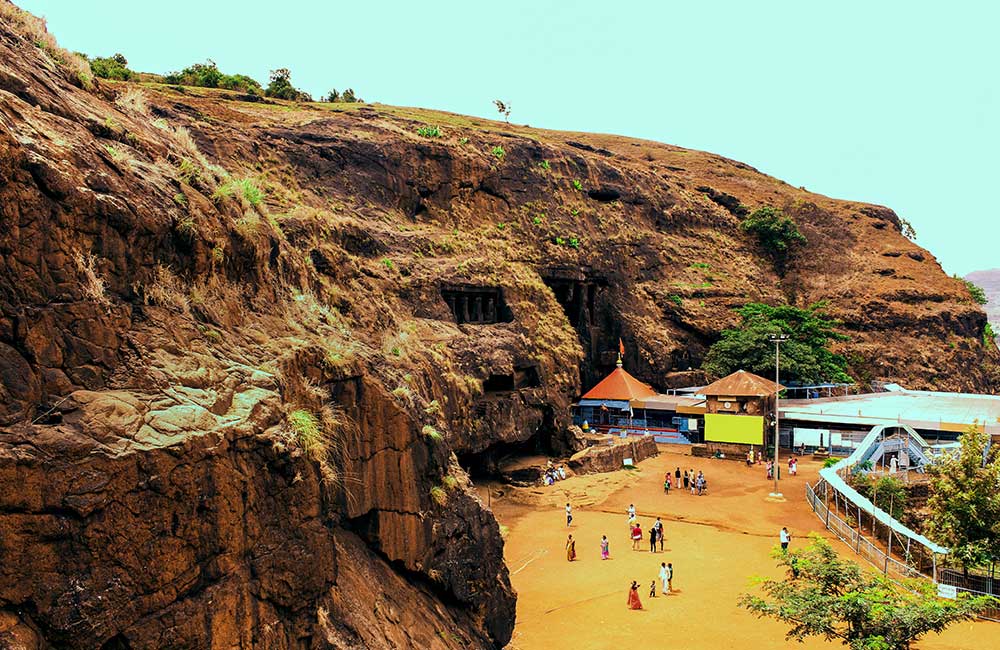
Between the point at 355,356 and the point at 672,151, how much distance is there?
66.0 metres

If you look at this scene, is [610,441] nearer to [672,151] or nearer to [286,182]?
[286,182]

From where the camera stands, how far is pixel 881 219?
64.4 meters

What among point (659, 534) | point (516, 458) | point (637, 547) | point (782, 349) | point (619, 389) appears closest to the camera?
point (659, 534)

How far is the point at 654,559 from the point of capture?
2297 cm

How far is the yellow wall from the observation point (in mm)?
35938

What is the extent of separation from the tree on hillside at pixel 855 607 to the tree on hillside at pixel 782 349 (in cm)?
3173

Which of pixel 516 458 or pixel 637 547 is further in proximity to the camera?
pixel 516 458

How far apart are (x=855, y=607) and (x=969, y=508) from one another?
949 centimetres

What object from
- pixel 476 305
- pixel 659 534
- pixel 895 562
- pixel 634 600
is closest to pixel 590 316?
pixel 476 305

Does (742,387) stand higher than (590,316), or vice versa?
(590,316)

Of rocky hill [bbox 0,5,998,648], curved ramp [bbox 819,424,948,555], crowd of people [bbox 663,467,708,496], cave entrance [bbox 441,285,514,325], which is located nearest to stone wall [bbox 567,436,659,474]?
crowd of people [bbox 663,467,708,496]

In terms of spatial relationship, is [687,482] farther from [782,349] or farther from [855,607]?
[855,607]

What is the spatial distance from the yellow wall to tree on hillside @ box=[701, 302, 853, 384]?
8.42 meters

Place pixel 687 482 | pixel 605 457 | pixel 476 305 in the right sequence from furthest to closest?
pixel 476 305
pixel 605 457
pixel 687 482
